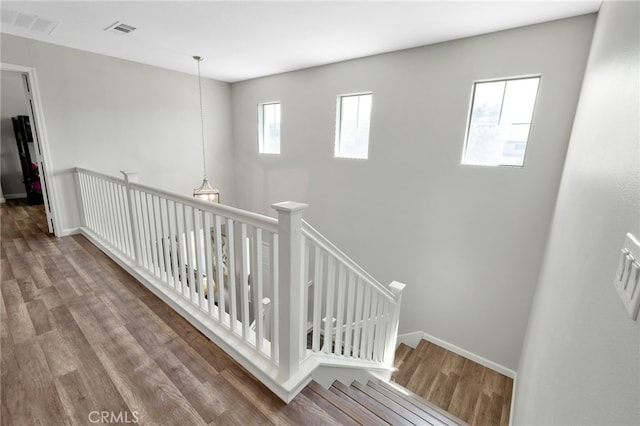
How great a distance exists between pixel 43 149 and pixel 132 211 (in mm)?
2171

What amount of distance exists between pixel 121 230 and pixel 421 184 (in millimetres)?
3505

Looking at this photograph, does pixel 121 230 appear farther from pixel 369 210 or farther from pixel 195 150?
pixel 369 210

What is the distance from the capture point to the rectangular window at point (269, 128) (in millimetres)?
5254

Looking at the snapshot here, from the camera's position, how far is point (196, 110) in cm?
517

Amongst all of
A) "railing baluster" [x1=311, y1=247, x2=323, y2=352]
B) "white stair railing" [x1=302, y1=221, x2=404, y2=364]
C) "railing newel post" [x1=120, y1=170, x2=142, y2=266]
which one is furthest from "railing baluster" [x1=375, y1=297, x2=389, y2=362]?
"railing newel post" [x1=120, y1=170, x2=142, y2=266]

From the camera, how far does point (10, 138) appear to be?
19.8ft

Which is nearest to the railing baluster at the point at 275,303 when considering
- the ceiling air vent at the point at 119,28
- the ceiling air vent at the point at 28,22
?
the ceiling air vent at the point at 119,28

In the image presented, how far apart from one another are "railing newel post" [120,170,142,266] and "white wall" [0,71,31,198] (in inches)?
224

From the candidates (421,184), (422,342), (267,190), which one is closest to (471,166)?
(421,184)

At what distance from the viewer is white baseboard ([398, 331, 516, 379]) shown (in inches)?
132

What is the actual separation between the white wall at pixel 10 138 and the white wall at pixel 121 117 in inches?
137

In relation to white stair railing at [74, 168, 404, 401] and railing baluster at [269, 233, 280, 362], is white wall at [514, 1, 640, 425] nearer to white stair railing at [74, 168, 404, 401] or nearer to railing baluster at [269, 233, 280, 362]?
white stair railing at [74, 168, 404, 401]

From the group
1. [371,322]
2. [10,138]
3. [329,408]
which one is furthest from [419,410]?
[10,138]

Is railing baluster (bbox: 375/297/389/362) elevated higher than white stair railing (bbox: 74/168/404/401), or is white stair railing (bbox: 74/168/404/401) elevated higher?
white stair railing (bbox: 74/168/404/401)
